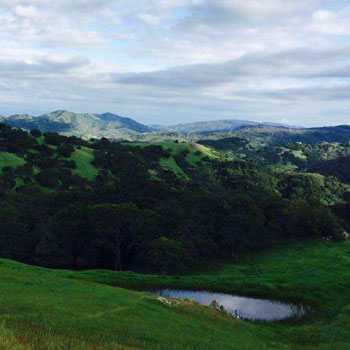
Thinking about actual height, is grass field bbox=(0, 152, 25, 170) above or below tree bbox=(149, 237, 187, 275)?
above

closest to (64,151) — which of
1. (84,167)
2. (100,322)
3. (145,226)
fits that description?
(84,167)

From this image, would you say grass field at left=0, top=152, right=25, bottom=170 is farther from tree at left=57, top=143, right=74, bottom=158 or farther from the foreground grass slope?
the foreground grass slope

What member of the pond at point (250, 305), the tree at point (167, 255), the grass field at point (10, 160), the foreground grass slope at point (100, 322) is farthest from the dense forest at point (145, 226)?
the grass field at point (10, 160)

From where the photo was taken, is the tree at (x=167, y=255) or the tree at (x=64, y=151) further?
the tree at (x=64, y=151)

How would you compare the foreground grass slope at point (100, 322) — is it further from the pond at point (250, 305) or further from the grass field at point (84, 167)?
the grass field at point (84, 167)

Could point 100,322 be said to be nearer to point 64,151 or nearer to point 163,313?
point 163,313

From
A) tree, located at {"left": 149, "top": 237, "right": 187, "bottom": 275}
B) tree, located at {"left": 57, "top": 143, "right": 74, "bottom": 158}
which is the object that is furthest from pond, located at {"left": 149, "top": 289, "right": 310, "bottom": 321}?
tree, located at {"left": 57, "top": 143, "right": 74, "bottom": 158}

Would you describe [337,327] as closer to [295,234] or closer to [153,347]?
[153,347]

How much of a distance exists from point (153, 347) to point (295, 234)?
8649 centimetres

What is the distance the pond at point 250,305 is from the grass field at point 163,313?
1936 millimetres

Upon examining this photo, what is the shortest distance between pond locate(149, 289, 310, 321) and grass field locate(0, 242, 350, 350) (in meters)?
1.94

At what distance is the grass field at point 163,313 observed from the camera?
2316cm

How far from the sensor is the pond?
55281mm

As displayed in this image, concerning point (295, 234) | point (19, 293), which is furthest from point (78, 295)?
point (295, 234)
